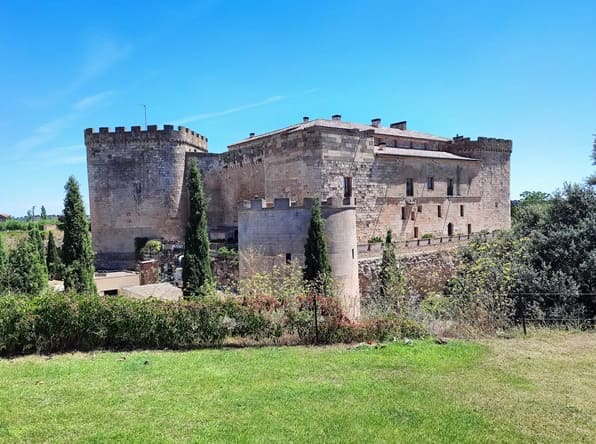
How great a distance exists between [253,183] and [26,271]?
45.4ft

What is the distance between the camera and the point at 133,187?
2845cm

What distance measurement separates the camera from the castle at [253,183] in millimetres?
24234

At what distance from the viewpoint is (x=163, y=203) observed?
2855 cm

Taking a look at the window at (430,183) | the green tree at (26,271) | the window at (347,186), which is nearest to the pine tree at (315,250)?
the window at (347,186)

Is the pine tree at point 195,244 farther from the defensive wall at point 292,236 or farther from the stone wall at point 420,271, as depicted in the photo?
the stone wall at point 420,271

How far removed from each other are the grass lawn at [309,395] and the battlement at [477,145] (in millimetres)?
26172

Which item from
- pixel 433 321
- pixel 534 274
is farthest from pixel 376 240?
pixel 433 321

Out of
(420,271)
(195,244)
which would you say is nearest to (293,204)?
(195,244)

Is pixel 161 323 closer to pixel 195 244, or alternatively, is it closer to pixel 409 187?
pixel 195 244

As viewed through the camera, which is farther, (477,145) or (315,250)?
(477,145)

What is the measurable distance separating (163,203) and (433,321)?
74.9 ft

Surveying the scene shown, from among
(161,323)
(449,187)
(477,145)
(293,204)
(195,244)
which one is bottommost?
(161,323)

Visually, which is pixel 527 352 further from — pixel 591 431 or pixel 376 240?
pixel 376 240

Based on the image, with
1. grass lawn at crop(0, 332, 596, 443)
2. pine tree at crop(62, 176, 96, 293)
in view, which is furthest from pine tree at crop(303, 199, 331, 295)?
pine tree at crop(62, 176, 96, 293)
